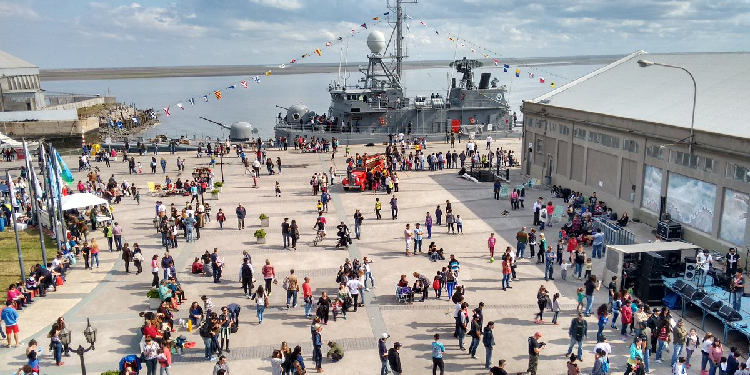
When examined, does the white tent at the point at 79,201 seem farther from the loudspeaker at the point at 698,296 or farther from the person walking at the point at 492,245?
the loudspeaker at the point at 698,296

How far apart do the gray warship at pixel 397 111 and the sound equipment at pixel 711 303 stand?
126 feet

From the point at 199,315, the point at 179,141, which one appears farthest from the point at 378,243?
the point at 179,141

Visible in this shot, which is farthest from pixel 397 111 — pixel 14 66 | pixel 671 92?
pixel 14 66

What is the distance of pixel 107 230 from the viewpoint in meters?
25.6

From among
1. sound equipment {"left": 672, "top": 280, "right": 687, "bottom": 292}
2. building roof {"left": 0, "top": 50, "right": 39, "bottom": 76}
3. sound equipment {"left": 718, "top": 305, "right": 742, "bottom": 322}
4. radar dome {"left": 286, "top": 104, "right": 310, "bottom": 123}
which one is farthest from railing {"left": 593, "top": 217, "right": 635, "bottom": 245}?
building roof {"left": 0, "top": 50, "right": 39, "bottom": 76}

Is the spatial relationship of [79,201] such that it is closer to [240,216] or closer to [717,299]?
[240,216]

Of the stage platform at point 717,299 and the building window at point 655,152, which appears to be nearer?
the stage platform at point 717,299

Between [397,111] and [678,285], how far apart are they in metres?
38.8

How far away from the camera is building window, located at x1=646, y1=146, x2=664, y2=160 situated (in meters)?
26.9

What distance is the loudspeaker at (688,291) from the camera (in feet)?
61.1

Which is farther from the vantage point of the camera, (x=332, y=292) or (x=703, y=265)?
(x=332, y=292)

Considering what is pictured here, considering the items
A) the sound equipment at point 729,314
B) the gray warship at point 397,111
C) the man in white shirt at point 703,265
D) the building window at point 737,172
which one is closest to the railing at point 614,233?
the man in white shirt at point 703,265

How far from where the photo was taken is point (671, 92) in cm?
3036

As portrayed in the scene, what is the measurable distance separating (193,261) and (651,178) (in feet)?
66.5
